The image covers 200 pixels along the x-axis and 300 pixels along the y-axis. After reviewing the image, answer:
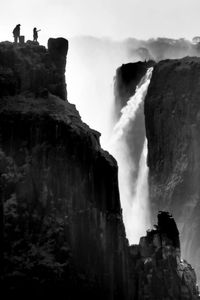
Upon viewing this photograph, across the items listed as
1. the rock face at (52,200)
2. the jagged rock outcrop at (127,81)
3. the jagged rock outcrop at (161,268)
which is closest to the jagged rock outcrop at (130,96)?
the jagged rock outcrop at (127,81)

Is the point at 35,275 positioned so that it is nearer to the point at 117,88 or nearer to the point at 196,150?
the point at 196,150

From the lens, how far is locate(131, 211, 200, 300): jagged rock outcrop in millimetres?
99812

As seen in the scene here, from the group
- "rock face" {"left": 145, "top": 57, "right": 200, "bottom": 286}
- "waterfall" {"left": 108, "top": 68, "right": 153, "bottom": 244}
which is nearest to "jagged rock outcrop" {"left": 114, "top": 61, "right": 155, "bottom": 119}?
"waterfall" {"left": 108, "top": 68, "right": 153, "bottom": 244}

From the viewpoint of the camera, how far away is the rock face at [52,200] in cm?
9206

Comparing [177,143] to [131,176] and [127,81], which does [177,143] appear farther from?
[127,81]

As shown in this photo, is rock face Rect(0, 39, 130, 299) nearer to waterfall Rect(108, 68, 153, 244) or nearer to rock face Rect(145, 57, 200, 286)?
rock face Rect(145, 57, 200, 286)

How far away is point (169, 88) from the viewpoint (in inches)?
5827

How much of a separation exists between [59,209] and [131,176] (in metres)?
58.2

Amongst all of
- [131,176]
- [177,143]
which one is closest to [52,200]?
[177,143]

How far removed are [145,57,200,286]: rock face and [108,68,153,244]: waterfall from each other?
2.91 metres

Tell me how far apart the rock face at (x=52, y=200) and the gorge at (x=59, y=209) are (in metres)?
→ 0.10

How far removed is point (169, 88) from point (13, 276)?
6333 cm

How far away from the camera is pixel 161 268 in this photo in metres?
102

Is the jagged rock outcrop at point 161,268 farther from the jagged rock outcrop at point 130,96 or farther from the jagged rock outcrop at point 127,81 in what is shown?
the jagged rock outcrop at point 127,81
